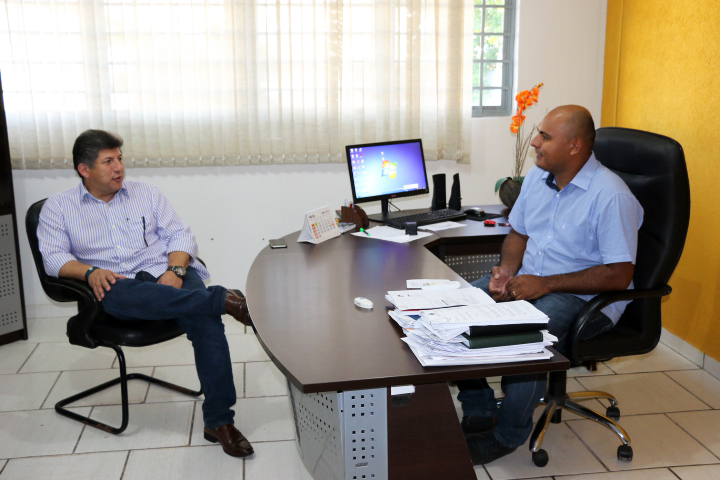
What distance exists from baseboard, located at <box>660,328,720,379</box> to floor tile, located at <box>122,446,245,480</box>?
2389 mm

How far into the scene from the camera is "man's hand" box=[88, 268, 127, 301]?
272cm

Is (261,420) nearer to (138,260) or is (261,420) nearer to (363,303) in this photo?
(138,260)

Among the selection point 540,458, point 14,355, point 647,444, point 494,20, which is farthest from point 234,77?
point 647,444

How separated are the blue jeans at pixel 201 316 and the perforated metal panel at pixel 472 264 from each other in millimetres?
1546

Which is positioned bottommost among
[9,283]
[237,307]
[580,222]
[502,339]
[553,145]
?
[9,283]

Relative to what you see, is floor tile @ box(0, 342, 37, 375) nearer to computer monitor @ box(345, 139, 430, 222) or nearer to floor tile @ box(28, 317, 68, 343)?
floor tile @ box(28, 317, 68, 343)

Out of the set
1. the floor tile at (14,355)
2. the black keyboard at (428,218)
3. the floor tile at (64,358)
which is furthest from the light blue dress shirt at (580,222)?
the floor tile at (14,355)

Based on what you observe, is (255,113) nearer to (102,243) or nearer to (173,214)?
(173,214)

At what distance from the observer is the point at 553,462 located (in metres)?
2.61

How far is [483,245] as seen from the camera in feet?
10.8

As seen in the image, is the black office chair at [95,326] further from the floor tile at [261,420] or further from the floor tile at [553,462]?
the floor tile at [553,462]

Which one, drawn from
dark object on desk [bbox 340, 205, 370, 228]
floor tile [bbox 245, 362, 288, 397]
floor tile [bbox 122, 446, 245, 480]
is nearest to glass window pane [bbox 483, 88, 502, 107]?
dark object on desk [bbox 340, 205, 370, 228]

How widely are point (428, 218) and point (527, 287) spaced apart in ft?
3.57

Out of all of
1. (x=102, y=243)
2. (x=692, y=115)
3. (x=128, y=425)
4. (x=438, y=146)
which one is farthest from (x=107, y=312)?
(x=692, y=115)
